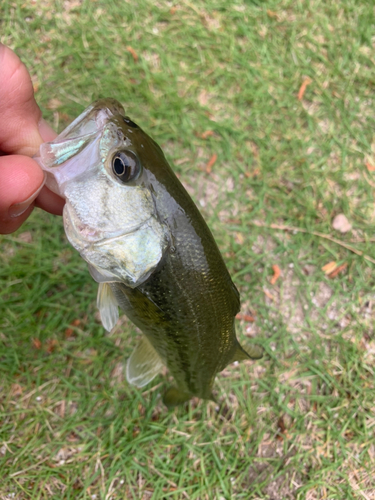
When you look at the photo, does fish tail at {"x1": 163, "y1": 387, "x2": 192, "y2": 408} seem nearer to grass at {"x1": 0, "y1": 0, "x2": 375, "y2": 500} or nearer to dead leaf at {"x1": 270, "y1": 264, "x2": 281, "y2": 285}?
grass at {"x1": 0, "y1": 0, "x2": 375, "y2": 500}

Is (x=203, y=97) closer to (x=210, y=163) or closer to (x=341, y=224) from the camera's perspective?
(x=210, y=163)

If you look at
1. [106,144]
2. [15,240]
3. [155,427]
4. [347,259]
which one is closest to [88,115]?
[106,144]

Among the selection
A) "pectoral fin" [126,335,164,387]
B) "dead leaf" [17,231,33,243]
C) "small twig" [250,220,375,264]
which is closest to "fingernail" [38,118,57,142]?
"dead leaf" [17,231,33,243]

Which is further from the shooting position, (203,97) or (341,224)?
(203,97)

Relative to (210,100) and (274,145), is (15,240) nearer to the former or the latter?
(210,100)

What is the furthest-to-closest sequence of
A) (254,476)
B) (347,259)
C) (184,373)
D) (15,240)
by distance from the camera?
1. (347,259)
2. (15,240)
3. (254,476)
4. (184,373)

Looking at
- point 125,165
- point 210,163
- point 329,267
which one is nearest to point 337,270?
→ point 329,267
